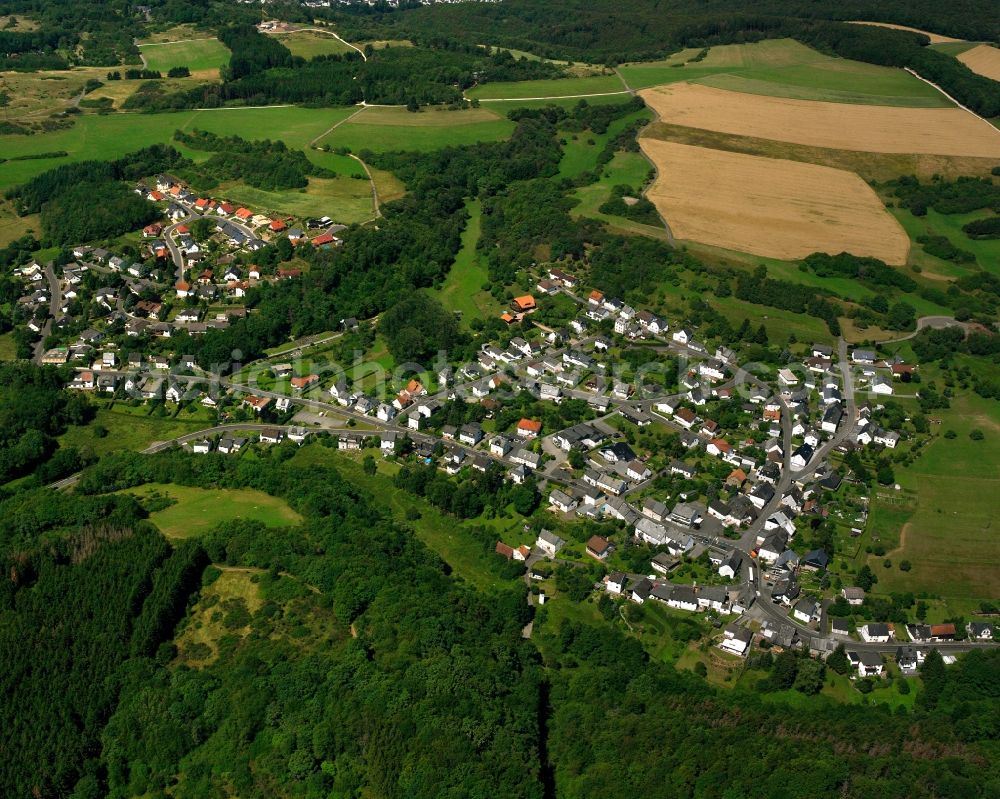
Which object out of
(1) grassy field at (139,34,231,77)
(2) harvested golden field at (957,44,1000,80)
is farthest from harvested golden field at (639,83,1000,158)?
(1) grassy field at (139,34,231,77)

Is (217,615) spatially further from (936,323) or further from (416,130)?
(416,130)

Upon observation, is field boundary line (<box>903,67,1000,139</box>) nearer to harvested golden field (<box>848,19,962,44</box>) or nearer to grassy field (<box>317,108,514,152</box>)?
harvested golden field (<box>848,19,962,44</box>)

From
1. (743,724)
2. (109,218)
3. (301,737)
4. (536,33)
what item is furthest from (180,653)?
(536,33)

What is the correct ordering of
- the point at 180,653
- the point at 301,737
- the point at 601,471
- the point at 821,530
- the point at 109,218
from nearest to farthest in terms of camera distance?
the point at 301,737, the point at 180,653, the point at 821,530, the point at 601,471, the point at 109,218

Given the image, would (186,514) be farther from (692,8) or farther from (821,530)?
(692,8)

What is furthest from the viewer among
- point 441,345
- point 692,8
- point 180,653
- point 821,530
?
point 692,8

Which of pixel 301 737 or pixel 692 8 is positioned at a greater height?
pixel 692 8

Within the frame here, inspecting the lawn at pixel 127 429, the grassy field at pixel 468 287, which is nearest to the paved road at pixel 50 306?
the lawn at pixel 127 429
